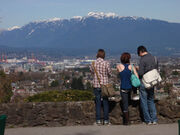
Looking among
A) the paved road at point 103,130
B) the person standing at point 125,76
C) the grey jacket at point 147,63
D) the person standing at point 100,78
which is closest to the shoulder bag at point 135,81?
the person standing at point 125,76

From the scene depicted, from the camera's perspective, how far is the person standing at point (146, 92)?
338 inches

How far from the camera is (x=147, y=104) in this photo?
28.9 ft

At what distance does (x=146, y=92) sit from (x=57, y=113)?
2.12 metres

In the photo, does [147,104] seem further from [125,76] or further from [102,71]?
[102,71]

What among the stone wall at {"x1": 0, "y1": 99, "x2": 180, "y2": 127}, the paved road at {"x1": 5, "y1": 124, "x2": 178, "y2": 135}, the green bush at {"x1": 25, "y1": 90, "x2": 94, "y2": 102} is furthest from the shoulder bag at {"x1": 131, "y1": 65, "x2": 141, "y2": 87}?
the green bush at {"x1": 25, "y1": 90, "x2": 94, "y2": 102}

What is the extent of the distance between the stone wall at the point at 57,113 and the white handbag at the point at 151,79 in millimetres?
747

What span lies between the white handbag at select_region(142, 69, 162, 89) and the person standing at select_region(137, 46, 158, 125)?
10 centimetres

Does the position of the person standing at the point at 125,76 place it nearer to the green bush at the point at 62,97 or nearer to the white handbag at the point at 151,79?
the white handbag at the point at 151,79

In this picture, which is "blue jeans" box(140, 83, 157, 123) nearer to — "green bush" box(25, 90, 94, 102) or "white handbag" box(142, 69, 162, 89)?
"white handbag" box(142, 69, 162, 89)

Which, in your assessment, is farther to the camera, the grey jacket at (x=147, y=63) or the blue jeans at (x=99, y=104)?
the blue jeans at (x=99, y=104)

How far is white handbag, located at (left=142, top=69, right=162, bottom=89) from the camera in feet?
27.9

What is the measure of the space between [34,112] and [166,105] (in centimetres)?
306

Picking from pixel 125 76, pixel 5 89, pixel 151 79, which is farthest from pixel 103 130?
pixel 5 89

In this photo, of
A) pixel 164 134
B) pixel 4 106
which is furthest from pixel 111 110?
pixel 4 106
